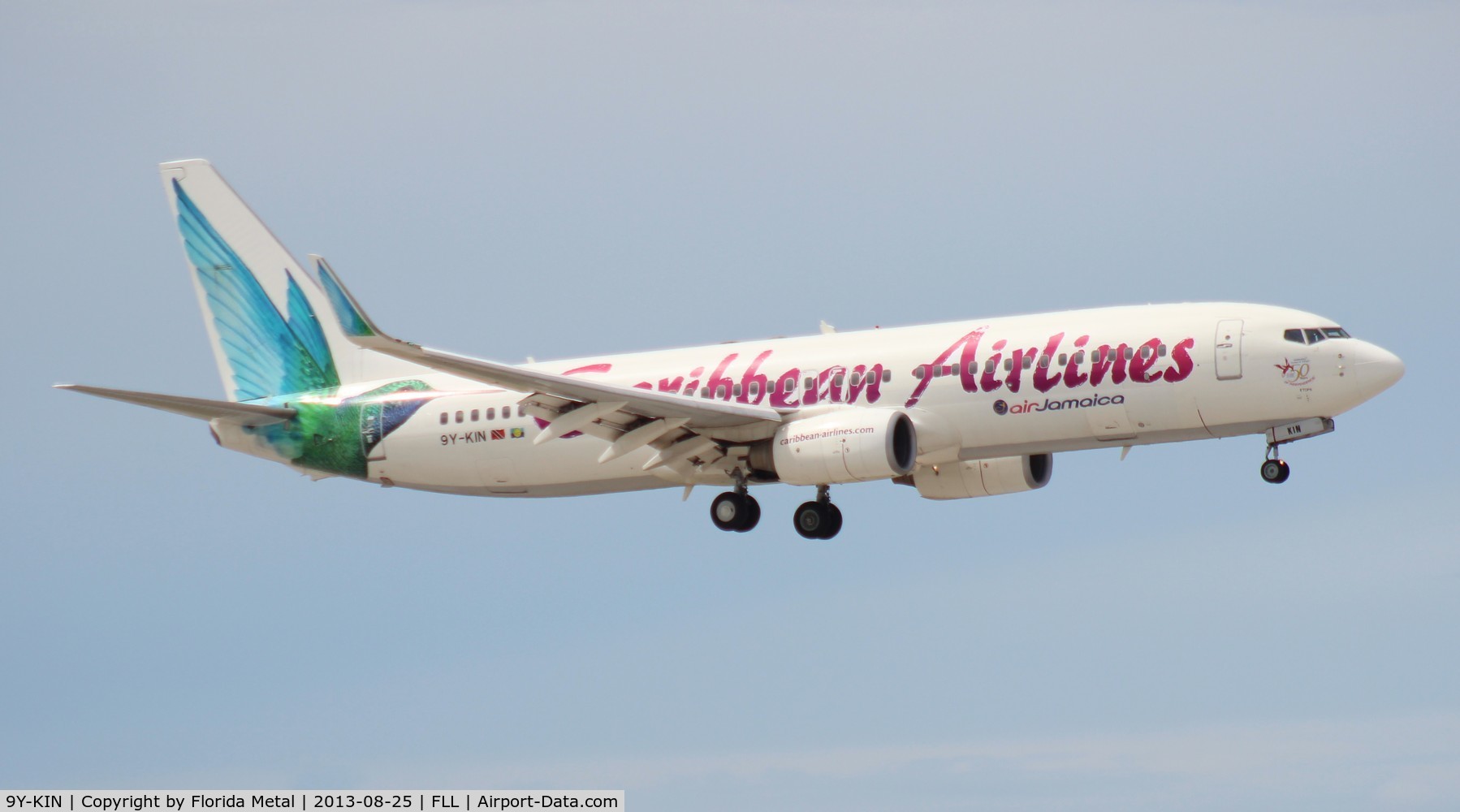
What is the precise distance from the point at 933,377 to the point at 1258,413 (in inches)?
266

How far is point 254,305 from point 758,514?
1540 cm

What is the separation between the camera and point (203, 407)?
44406mm

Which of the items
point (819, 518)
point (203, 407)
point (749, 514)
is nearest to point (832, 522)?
point (819, 518)

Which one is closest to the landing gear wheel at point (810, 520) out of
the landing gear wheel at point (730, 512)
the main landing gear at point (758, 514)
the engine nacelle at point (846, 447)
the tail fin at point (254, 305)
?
the main landing gear at point (758, 514)

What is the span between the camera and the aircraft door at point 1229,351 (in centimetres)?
3859

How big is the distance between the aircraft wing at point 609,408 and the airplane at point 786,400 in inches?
2.4

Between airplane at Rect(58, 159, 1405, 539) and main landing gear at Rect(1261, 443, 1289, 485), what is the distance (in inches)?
1.4

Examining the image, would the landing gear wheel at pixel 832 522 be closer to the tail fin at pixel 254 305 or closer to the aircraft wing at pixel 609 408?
the aircraft wing at pixel 609 408

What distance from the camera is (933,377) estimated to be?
40.5m

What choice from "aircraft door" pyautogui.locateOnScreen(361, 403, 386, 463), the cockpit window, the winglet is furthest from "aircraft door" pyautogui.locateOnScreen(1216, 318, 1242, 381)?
"aircraft door" pyautogui.locateOnScreen(361, 403, 386, 463)

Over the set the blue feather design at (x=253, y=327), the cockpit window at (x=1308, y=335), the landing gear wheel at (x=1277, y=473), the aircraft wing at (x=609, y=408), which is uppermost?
the blue feather design at (x=253, y=327)

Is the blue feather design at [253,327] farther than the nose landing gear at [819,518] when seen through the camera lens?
Yes

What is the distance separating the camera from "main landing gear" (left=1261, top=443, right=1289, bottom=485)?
39406 mm

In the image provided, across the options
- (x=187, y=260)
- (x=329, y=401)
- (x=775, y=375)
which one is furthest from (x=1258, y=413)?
(x=187, y=260)
